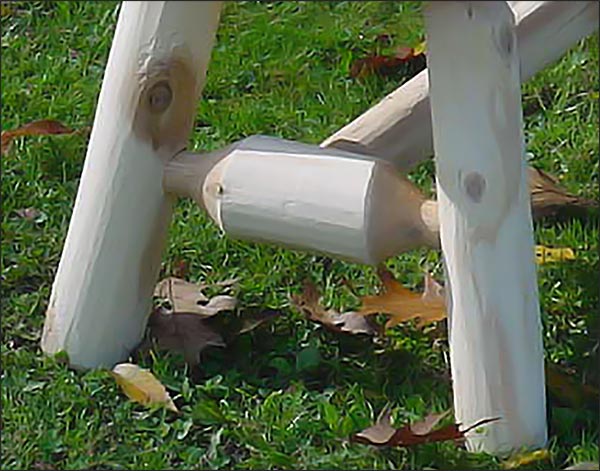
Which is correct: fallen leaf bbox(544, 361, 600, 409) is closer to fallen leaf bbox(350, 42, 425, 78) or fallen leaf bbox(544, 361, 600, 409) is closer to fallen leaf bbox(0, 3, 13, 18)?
fallen leaf bbox(350, 42, 425, 78)

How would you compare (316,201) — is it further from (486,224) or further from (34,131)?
(34,131)

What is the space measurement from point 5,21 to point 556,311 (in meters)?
1.25

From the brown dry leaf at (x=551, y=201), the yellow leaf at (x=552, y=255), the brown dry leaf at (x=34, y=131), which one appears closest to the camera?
the yellow leaf at (x=552, y=255)

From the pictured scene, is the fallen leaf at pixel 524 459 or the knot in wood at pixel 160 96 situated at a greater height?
the knot in wood at pixel 160 96

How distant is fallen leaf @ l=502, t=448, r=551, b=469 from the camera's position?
58.6 inches

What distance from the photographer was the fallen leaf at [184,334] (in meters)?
1.70

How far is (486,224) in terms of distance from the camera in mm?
1441

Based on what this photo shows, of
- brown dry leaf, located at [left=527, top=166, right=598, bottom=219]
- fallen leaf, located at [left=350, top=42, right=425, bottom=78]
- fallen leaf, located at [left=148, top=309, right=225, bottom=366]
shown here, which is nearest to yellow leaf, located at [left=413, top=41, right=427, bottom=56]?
fallen leaf, located at [left=350, top=42, right=425, bottom=78]

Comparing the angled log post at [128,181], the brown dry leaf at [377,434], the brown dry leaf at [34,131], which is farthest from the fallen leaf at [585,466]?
the brown dry leaf at [34,131]

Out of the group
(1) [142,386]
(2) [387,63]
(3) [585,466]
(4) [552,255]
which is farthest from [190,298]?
(2) [387,63]

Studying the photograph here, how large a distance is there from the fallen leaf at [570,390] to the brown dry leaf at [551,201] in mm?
399

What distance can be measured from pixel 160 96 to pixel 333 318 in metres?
0.33

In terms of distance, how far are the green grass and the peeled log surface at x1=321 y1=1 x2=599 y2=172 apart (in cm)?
20

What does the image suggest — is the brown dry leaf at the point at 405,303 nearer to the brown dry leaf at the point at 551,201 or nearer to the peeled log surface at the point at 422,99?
the peeled log surface at the point at 422,99
